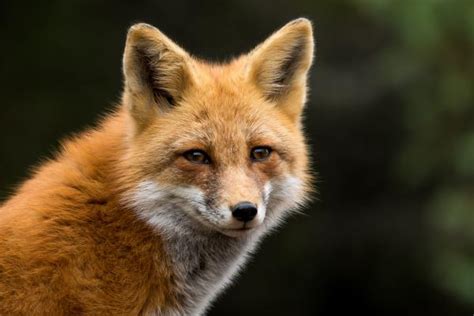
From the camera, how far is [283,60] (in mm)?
6199

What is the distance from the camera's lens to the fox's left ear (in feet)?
20.0

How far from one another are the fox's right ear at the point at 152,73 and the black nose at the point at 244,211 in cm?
95

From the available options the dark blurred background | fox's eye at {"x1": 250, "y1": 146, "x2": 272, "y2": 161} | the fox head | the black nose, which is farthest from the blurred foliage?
the black nose

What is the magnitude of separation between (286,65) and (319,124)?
614 cm

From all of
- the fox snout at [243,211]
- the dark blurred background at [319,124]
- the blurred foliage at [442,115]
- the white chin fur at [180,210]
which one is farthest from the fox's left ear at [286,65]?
the dark blurred background at [319,124]

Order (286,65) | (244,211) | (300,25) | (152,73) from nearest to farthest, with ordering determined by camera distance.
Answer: (244,211) < (152,73) < (300,25) < (286,65)

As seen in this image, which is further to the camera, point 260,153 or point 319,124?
point 319,124

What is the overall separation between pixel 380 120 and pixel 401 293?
252 centimetres

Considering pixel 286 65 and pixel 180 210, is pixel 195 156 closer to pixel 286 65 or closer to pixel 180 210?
pixel 180 210

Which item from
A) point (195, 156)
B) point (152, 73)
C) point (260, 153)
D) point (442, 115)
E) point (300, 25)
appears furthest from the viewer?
point (442, 115)

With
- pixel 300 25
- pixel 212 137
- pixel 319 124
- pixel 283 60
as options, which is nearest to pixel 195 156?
pixel 212 137

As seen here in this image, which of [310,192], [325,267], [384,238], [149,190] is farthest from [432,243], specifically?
[149,190]

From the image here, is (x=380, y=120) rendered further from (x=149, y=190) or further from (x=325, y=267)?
(x=149, y=190)

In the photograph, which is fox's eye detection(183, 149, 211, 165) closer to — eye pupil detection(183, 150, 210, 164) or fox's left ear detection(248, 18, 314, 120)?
eye pupil detection(183, 150, 210, 164)
